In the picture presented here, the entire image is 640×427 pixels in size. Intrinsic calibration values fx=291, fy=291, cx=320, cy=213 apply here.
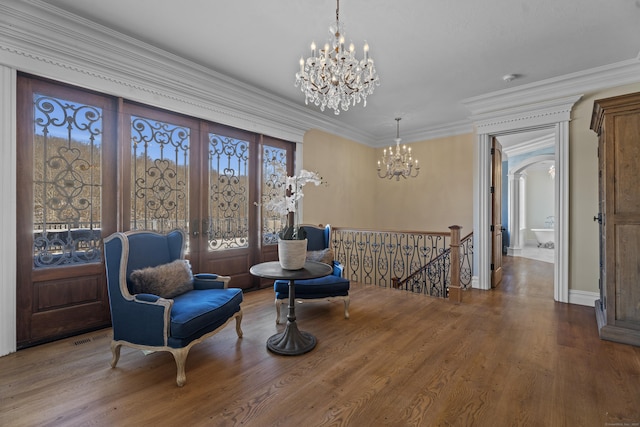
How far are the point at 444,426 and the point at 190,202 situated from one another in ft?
11.7

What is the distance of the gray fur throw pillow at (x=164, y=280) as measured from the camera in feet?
7.96

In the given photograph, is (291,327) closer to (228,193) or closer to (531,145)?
(228,193)

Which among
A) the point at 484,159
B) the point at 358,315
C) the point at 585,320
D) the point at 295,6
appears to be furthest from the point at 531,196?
the point at 295,6

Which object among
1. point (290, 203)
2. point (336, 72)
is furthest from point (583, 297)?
point (336, 72)

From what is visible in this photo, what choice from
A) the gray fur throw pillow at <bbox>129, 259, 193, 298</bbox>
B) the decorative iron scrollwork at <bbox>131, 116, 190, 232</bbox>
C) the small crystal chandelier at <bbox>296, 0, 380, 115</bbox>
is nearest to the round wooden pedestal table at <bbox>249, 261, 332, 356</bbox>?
the gray fur throw pillow at <bbox>129, 259, 193, 298</bbox>

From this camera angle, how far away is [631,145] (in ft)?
9.07

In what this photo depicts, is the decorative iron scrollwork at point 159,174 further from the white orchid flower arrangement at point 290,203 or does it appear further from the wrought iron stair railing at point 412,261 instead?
the wrought iron stair railing at point 412,261

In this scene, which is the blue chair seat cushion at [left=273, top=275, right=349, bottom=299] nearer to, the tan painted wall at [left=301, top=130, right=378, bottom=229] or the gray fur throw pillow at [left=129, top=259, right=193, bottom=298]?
the gray fur throw pillow at [left=129, top=259, right=193, bottom=298]

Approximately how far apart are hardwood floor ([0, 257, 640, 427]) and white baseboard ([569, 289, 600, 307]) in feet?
2.48

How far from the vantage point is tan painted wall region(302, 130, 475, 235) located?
5.75 m

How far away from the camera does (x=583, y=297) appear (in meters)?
3.91

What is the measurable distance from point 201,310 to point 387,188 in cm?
556

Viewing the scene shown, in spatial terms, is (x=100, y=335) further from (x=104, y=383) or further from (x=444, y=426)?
(x=444, y=426)

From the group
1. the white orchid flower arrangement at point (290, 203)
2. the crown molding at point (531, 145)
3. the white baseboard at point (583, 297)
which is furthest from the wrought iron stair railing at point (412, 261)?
the crown molding at point (531, 145)
